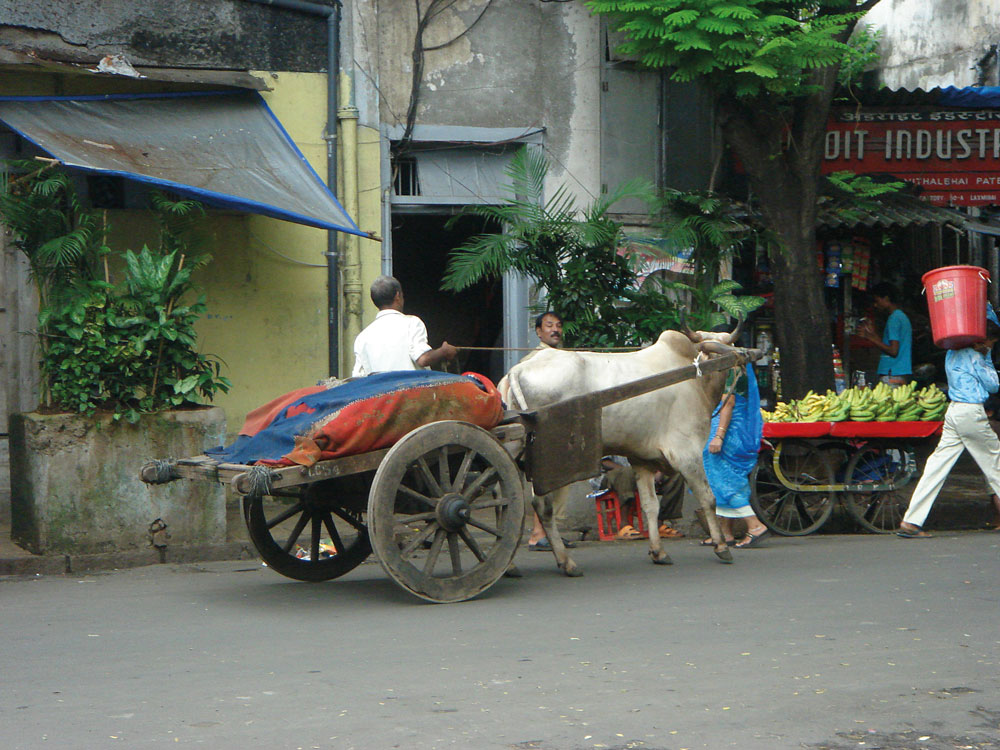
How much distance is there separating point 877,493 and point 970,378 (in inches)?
49.3

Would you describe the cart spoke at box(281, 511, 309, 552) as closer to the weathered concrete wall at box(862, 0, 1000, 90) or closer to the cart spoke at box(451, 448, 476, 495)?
the cart spoke at box(451, 448, 476, 495)

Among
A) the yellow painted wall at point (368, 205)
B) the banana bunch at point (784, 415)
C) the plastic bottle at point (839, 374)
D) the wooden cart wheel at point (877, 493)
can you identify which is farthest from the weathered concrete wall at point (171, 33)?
the plastic bottle at point (839, 374)

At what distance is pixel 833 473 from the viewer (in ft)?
32.0

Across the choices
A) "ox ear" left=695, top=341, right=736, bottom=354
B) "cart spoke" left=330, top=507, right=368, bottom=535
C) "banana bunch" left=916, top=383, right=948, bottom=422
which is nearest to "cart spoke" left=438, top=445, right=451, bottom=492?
"cart spoke" left=330, top=507, right=368, bottom=535

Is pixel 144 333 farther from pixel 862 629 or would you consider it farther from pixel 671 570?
pixel 862 629

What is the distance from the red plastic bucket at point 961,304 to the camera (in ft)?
30.3

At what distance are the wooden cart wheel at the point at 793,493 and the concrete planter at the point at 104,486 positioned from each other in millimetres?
4225

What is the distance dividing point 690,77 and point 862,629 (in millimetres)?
5906

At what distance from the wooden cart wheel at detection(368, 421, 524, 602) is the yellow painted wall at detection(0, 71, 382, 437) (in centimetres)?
429

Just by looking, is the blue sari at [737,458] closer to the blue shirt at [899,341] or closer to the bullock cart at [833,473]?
the bullock cart at [833,473]

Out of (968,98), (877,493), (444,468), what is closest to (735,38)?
(877,493)

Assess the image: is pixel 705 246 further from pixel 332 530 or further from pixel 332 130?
pixel 332 530

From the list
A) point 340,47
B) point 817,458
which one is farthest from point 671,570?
point 340,47

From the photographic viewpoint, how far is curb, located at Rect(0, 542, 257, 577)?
310 inches
